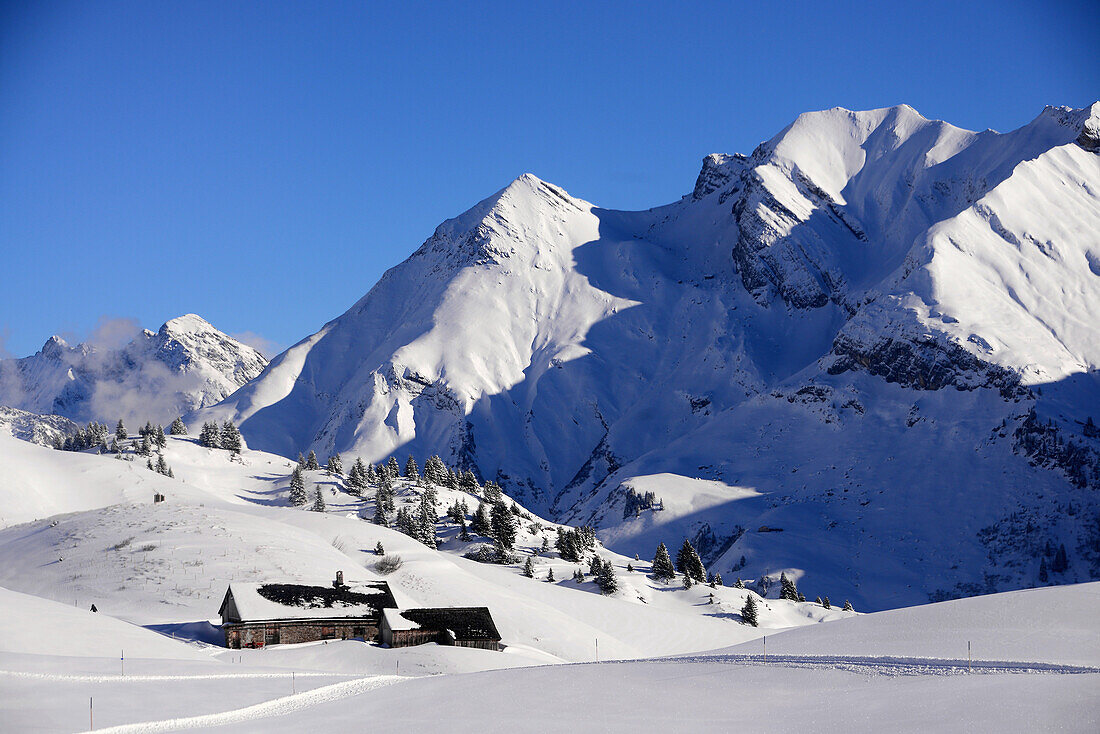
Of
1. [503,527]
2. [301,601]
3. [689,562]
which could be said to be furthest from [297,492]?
[301,601]

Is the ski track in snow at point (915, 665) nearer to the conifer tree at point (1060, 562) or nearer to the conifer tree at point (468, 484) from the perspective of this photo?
the conifer tree at point (468, 484)

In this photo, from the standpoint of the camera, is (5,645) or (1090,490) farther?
(1090,490)

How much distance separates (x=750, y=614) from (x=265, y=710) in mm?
78501

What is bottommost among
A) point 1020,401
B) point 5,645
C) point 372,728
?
point 372,728

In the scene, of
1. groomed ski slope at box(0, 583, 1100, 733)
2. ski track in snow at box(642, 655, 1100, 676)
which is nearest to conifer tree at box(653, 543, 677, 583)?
groomed ski slope at box(0, 583, 1100, 733)

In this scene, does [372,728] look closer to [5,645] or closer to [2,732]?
[2,732]

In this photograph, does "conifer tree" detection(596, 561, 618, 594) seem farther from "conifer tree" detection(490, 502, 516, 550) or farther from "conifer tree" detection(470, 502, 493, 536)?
"conifer tree" detection(470, 502, 493, 536)

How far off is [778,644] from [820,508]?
478 ft

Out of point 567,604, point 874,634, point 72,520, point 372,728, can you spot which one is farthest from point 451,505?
point 372,728

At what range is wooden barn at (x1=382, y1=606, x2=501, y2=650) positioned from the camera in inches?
2874

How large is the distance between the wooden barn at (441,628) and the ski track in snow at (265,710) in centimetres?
2807

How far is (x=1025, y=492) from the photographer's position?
182750 mm

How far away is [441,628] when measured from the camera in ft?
247

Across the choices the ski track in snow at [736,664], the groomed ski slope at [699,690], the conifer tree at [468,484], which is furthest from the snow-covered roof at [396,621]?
the conifer tree at [468,484]
